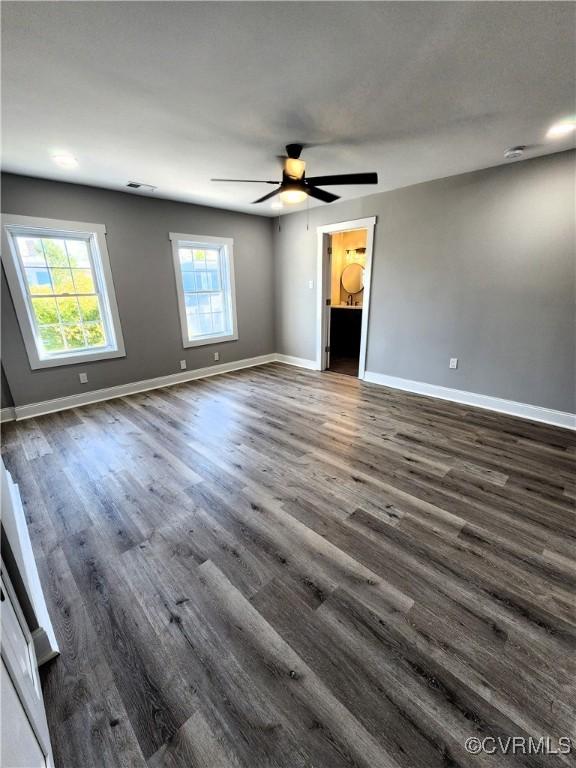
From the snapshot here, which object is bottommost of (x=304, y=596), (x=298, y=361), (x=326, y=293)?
(x=304, y=596)

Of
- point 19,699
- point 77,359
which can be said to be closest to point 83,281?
point 77,359

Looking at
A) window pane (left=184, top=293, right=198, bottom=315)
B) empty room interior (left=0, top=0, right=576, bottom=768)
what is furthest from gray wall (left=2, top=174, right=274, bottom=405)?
window pane (left=184, top=293, right=198, bottom=315)

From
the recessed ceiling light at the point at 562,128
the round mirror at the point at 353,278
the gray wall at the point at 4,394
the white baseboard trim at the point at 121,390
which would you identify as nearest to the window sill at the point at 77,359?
the gray wall at the point at 4,394

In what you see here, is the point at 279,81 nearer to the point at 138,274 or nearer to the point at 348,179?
the point at 348,179

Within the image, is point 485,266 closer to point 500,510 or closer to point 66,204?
point 500,510

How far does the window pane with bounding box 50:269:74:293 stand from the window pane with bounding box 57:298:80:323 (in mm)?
119

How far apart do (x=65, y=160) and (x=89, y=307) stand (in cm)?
157

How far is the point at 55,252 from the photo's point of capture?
11.5 ft

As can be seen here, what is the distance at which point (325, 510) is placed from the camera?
1994 mm

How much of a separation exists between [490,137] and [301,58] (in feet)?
6.08

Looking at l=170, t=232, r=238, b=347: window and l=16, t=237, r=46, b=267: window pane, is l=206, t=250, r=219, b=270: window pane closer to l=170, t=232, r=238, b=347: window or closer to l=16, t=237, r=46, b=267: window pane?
l=170, t=232, r=238, b=347: window

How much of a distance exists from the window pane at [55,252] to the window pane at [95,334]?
0.74 m

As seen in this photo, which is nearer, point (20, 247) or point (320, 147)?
point (320, 147)

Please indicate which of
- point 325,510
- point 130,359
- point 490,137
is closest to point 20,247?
point 130,359
